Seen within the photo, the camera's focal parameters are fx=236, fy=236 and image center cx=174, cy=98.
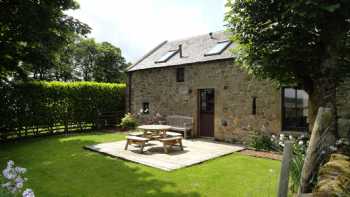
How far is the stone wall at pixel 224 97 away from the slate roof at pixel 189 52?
326 millimetres

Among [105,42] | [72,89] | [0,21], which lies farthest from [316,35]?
[105,42]

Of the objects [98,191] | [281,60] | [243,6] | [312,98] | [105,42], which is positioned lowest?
[98,191]

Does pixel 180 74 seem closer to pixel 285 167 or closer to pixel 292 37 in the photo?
pixel 292 37

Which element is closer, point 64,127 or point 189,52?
point 64,127

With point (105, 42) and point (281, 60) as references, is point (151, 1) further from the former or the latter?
point (105, 42)

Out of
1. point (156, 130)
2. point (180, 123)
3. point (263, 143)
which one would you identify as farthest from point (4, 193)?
point (180, 123)

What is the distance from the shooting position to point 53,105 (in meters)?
12.6

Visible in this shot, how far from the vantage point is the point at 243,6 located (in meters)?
6.03

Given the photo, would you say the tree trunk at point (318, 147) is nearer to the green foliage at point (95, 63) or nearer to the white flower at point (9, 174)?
the white flower at point (9, 174)

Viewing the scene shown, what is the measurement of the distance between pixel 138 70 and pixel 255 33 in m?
10.3

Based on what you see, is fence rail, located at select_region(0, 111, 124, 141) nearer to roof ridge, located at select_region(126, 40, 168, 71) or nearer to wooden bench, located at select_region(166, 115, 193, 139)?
roof ridge, located at select_region(126, 40, 168, 71)

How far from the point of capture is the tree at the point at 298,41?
15.8 ft

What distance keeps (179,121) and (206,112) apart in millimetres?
1584

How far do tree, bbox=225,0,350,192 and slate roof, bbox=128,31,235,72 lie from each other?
4.61m
